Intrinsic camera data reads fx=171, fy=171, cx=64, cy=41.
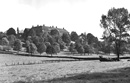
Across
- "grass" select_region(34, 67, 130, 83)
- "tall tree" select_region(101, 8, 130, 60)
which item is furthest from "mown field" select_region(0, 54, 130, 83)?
"tall tree" select_region(101, 8, 130, 60)

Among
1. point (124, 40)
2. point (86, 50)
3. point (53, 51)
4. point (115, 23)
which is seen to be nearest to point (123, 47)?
point (124, 40)

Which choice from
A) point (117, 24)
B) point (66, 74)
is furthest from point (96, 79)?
point (117, 24)

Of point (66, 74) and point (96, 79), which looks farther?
point (66, 74)

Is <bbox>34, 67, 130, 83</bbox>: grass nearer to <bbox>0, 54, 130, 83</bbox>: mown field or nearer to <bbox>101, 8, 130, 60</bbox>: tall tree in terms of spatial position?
<bbox>0, 54, 130, 83</bbox>: mown field

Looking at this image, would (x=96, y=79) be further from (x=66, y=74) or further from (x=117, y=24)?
(x=117, y=24)

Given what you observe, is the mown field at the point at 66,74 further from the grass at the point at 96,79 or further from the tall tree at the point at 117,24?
the tall tree at the point at 117,24

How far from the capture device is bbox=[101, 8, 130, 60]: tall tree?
4919 cm

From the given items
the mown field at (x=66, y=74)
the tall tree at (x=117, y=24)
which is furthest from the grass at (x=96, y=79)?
the tall tree at (x=117, y=24)

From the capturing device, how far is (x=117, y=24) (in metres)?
49.7

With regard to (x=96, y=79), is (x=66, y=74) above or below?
below

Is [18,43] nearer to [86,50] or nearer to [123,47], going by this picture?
[86,50]

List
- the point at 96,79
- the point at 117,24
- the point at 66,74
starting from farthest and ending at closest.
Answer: the point at 117,24 < the point at 66,74 < the point at 96,79

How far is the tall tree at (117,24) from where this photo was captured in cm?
4919

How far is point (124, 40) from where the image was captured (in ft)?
166
